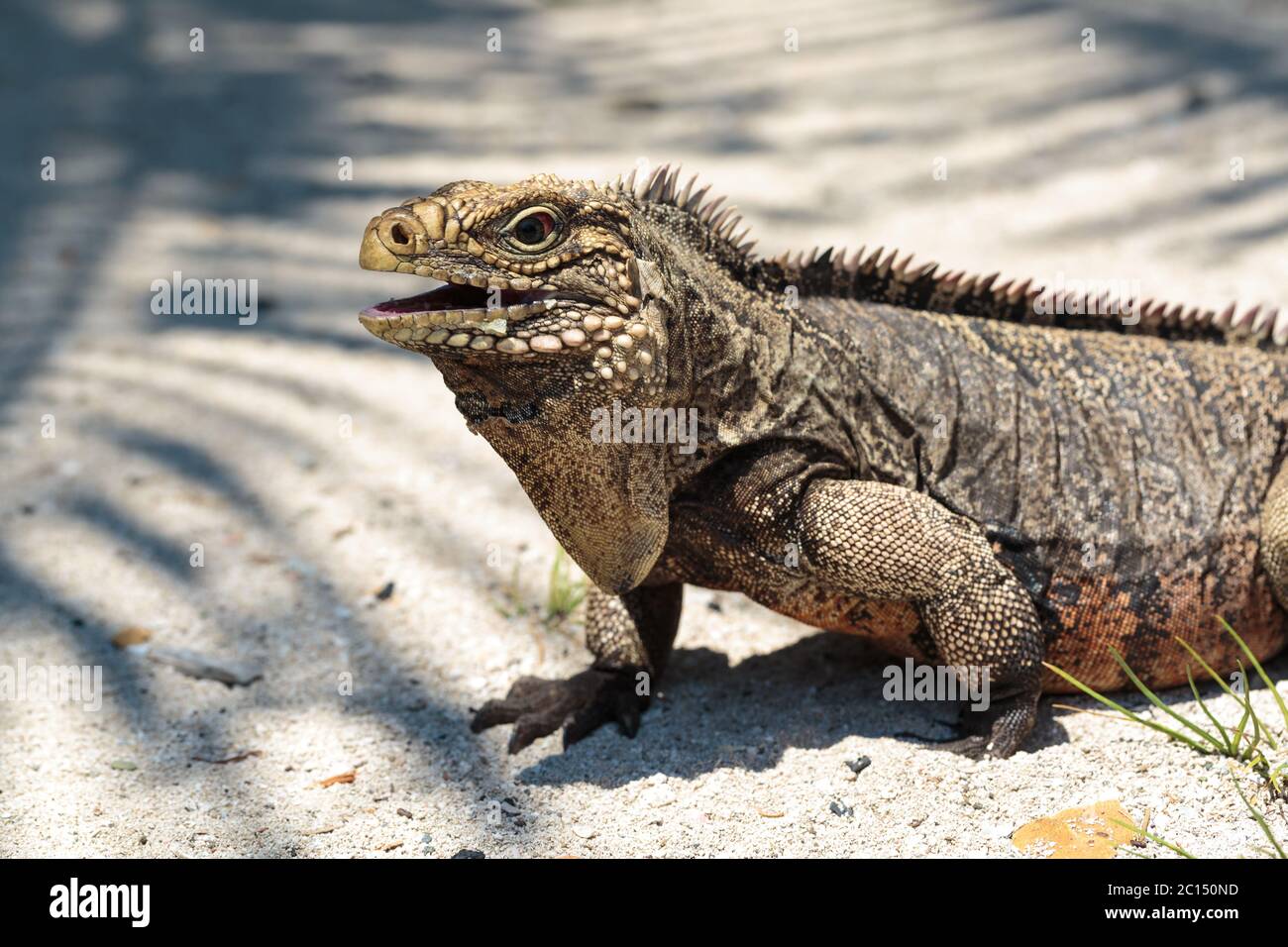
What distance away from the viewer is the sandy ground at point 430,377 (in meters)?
4.43

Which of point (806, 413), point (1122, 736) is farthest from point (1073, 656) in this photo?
point (806, 413)

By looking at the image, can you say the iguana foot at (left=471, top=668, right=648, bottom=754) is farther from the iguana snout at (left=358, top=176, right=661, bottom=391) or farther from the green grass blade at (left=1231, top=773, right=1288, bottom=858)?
the green grass blade at (left=1231, top=773, right=1288, bottom=858)

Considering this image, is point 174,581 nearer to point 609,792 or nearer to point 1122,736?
point 609,792

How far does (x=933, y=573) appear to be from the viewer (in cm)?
437

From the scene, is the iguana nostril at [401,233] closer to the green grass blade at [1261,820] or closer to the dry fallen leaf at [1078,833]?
the dry fallen leaf at [1078,833]

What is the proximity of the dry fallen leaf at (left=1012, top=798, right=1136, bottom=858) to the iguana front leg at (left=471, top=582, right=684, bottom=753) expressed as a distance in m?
1.53

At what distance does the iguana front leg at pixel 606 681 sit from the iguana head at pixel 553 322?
943 mm

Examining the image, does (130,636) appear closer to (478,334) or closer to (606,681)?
(606,681)

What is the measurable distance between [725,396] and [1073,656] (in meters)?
1.68

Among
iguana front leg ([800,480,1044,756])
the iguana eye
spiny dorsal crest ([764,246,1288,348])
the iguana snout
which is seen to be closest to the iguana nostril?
the iguana snout

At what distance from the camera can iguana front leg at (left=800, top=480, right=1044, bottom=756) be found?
4.34m

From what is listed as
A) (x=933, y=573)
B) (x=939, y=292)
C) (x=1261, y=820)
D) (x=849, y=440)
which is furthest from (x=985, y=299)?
(x=1261, y=820)

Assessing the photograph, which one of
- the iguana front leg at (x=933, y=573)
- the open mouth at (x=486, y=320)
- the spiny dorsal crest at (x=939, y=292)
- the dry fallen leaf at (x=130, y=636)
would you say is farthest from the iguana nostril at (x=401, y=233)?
the dry fallen leaf at (x=130, y=636)

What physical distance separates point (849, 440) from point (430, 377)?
4039 millimetres
